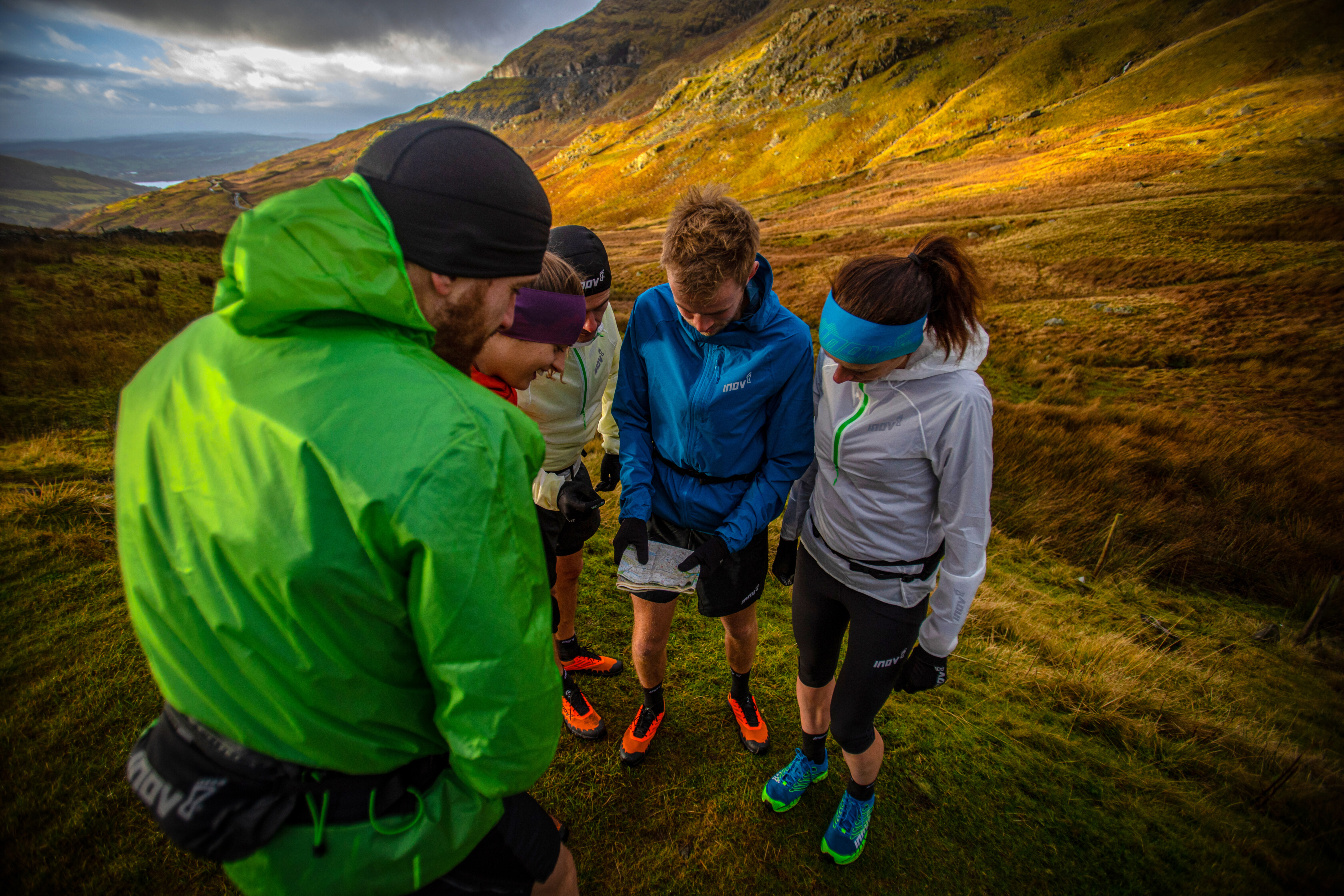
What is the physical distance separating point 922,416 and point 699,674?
2.74 meters

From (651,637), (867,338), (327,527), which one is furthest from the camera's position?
(651,637)

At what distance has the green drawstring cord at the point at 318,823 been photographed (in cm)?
119

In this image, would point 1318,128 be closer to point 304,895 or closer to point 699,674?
point 699,674

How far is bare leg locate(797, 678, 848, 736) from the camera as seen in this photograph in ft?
10.0

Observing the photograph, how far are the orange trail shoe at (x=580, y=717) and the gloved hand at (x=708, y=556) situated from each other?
1.50 meters

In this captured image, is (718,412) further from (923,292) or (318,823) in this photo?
(318,823)

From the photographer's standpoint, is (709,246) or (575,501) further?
(575,501)

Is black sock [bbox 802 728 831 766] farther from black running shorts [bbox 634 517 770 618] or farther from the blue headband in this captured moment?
the blue headband

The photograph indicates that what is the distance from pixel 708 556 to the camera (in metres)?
2.71

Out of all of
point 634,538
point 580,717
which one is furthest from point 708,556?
point 580,717

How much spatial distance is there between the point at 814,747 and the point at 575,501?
213cm

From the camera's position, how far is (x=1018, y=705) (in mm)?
3877

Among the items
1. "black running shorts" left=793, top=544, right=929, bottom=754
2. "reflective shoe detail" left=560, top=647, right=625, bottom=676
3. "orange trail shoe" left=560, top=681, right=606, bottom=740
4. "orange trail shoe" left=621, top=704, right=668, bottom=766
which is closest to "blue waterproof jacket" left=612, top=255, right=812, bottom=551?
"black running shorts" left=793, top=544, right=929, bottom=754

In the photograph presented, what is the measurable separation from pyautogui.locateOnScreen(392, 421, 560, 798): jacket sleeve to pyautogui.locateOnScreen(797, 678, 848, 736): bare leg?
2158 mm
